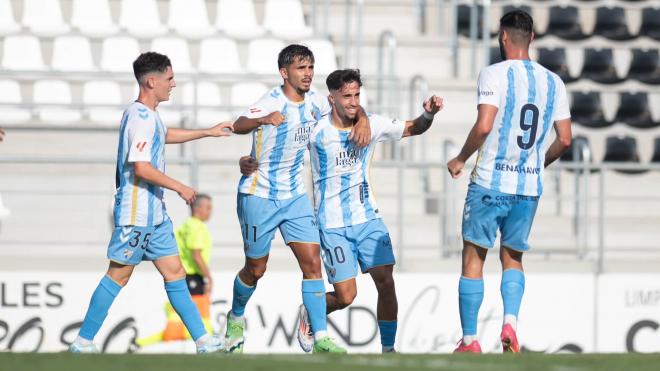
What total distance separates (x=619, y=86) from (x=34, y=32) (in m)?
7.41

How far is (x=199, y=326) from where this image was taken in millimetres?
8586

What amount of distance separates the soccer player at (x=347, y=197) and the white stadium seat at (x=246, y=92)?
6533 millimetres

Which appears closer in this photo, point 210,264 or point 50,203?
point 210,264

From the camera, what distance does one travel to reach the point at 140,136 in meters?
8.41

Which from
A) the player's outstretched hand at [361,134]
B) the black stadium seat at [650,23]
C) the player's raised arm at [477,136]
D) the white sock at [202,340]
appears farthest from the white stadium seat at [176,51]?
the player's raised arm at [477,136]

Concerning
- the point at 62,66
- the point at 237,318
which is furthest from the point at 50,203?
the point at 237,318

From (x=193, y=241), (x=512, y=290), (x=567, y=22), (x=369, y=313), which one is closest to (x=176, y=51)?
(x=193, y=241)

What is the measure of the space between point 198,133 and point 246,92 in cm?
687

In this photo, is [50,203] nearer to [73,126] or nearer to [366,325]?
[73,126]

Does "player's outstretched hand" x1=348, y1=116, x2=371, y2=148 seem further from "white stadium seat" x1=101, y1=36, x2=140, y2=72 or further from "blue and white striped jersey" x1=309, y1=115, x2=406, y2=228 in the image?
"white stadium seat" x1=101, y1=36, x2=140, y2=72

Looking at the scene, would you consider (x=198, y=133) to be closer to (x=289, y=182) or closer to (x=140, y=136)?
(x=140, y=136)

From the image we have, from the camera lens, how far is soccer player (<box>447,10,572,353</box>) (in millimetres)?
8281

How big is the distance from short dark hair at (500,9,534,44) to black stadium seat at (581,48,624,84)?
9.34 meters

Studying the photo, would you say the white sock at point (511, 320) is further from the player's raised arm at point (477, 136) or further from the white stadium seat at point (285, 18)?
the white stadium seat at point (285, 18)
